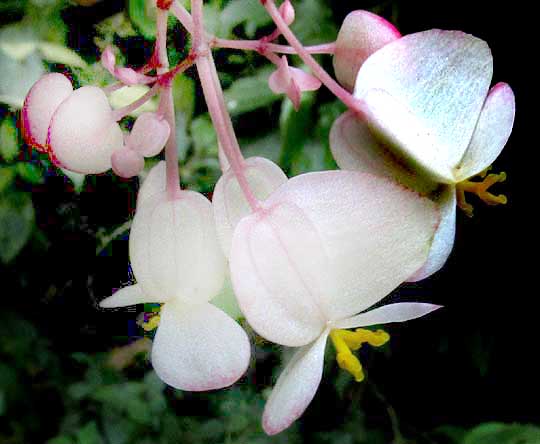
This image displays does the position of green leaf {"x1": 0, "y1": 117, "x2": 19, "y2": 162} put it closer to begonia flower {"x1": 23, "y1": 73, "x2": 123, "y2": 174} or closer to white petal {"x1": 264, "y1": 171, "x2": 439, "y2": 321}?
begonia flower {"x1": 23, "y1": 73, "x2": 123, "y2": 174}

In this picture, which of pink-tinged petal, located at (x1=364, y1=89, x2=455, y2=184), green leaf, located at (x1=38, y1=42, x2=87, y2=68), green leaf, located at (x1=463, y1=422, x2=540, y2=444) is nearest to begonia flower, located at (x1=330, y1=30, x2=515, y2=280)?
pink-tinged petal, located at (x1=364, y1=89, x2=455, y2=184)

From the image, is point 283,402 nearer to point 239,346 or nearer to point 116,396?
point 239,346

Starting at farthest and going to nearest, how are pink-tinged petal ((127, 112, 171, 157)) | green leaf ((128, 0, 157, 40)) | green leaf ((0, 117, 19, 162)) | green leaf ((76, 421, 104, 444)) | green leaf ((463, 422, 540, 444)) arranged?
green leaf ((76, 421, 104, 444)) → green leaf ((463, 422, 540, 444)) → green leaf ((0, 117, 19, 162)) → green leaf ((128, 0, 157, 40)) → pink-tinged petal ((127, 112, 171, 157))

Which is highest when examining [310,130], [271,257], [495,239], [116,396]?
[271,257]

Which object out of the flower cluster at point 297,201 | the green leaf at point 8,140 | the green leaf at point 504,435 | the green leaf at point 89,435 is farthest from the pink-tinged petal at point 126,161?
the green leaf at point 89,435

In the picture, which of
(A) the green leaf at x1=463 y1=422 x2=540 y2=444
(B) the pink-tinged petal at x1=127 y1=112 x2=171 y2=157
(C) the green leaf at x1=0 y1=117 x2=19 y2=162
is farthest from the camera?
(A) the green leaf at x1=463 y1=422 x2=540 y2=444

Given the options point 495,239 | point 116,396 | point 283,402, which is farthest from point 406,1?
point 116,396
